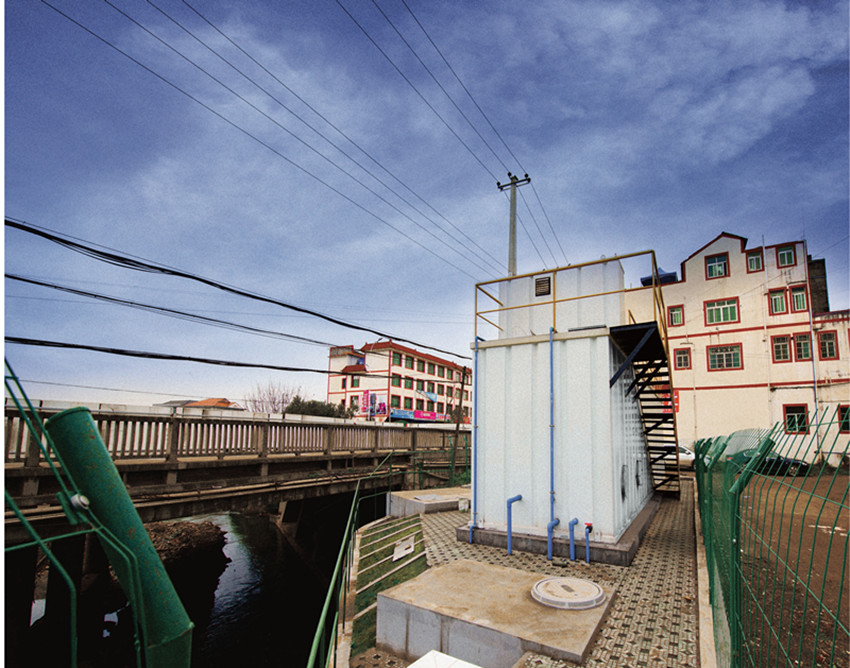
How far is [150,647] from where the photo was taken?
271 cm

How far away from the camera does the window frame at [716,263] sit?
31.6 metres

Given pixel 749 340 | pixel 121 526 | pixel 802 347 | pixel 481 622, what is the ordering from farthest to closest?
pixel 749 340
pixel 802 347
pixel 481 622
pixel 121 526

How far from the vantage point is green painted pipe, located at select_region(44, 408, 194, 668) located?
104 inches

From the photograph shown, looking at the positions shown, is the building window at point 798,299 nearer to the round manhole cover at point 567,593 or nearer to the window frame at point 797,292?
the window frame at point 797,292

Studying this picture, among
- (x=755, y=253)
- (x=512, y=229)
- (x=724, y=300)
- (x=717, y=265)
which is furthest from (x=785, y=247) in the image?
(x=512, y=229)

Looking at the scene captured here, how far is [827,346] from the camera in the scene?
28078 mm

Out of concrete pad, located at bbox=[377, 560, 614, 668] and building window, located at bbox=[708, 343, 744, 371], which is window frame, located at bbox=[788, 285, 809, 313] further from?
concrete pad, located at bbox=[377, 560, 614, 668]

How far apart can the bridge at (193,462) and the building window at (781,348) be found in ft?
86.2

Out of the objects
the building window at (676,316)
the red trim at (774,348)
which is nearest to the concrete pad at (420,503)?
the red trim at (774,348)

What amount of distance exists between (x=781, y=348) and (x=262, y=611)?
3117cm

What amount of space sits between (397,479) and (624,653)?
13401 mm

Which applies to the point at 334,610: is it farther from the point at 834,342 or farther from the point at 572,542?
the point at 834,342

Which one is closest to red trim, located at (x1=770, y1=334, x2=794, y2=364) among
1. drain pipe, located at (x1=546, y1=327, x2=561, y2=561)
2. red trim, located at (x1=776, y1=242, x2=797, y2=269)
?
red trim, located at (x1=776, y1=242, x2=797, y2=269)

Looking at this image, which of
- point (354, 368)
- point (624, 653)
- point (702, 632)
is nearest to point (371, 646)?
point (624, 653)
